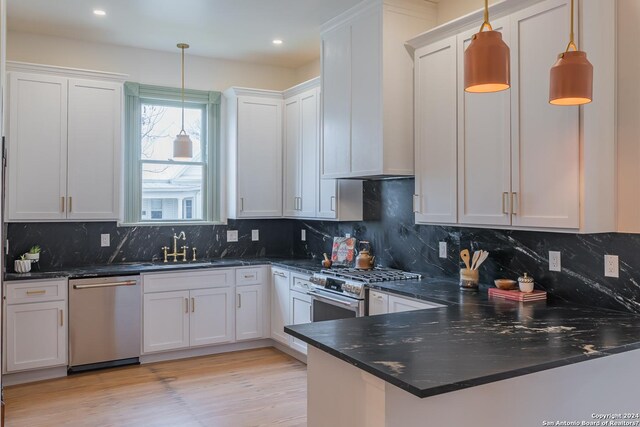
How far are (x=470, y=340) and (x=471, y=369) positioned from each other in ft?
1.27

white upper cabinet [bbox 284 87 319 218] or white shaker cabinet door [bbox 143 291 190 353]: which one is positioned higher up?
white upper cabinet [bbox 284 87 319 218]

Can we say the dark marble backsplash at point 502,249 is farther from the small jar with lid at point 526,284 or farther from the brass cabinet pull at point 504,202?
the brass cabinet pull at point 504,202

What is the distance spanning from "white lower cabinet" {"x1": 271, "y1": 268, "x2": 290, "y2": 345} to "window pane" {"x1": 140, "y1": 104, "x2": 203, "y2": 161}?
5.25ft

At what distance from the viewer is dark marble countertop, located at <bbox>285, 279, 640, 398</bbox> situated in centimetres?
166

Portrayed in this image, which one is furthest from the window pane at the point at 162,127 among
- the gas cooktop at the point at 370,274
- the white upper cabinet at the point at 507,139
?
the white upper cabinet at the point at 507,139

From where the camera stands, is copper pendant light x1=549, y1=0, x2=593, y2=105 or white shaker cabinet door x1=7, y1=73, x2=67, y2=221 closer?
copper pendant light x1=549, y1=0, x2=593, y2=105

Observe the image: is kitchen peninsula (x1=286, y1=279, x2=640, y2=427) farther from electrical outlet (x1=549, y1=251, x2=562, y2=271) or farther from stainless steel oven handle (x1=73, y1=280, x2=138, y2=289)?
stainless steel oven handle (x1=73, y1=280, x2=138, y2=289)

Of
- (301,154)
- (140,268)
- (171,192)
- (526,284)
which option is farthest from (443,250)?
(171,192)

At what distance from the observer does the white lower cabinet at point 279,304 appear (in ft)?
15.9

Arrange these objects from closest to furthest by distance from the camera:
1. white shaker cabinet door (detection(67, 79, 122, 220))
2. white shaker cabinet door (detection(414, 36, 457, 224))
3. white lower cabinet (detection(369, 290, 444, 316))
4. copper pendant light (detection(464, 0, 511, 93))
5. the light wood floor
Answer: copper pendant light (detection(464, 0, 511, 93)) → white lower cabinet (detection(369, 290, 444, 316)) → white shaker cabinet door (detection(414, 36, 457, 224)) → the light wood floor → white shaker cabinet door (detection(67, 79, 122, 220))

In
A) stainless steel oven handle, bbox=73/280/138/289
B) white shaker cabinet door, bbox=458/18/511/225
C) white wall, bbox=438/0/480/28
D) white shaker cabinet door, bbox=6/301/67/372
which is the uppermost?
white wall, bbox=438/0/480/28

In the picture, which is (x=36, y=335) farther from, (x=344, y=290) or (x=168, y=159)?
(x=344, y=290)

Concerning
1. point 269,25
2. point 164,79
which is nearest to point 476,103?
point 269,25

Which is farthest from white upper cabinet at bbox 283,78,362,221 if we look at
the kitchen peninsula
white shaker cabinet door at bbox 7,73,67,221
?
the kitchen peninsula
